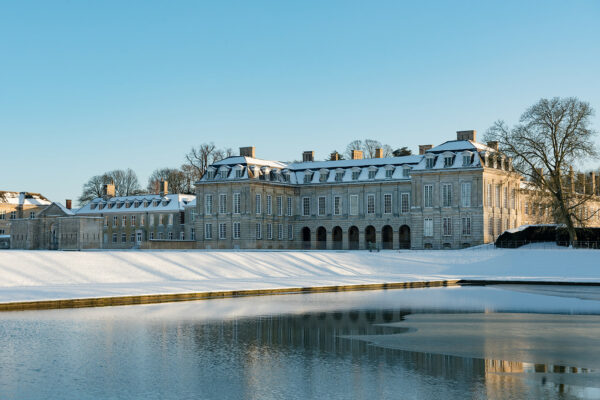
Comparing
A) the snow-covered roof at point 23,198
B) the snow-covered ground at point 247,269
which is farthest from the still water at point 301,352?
the snow-covered roof at point 23,198

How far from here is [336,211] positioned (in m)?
71.4

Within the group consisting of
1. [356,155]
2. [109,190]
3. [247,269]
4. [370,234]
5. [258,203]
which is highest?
[356,155]

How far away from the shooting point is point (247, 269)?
1553 inches

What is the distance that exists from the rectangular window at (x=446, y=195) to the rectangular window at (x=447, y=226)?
1.26 meters

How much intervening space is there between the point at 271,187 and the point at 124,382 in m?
59.7

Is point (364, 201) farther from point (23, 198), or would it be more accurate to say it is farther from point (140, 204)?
point (23, 198)

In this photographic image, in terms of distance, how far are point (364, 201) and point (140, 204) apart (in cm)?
2852

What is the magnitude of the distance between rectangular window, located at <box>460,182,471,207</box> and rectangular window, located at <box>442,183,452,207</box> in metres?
0.96

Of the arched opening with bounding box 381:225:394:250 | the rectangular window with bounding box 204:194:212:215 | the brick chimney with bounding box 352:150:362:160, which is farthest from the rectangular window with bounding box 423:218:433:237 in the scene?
the rectangular window with bounding box 204:194:212:215

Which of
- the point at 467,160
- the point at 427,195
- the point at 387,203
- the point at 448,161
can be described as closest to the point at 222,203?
the point at 387,203

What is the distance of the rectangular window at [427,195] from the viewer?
62.4m

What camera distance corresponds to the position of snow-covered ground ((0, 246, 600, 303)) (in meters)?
28.4

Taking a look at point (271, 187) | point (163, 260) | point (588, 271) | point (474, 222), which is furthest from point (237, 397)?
point (271, 187)

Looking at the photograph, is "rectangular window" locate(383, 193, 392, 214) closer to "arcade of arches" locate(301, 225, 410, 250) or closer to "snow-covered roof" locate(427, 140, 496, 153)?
"arcade of arches" locate(301, 225, 410, 250)
